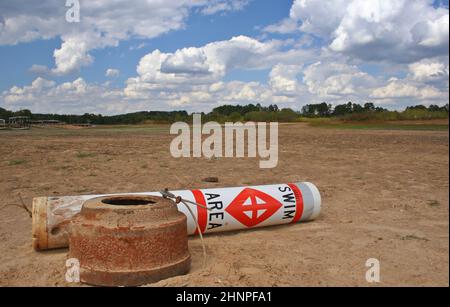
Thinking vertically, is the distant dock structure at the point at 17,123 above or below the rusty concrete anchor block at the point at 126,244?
above

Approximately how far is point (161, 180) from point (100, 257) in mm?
5560

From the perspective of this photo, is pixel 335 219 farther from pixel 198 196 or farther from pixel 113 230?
pixel 113 230

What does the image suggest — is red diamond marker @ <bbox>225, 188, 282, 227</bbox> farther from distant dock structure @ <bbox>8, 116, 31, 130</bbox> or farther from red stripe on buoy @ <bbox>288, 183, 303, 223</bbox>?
distant dock structure @ <bbox>8, 116, 31, 130</bbox>

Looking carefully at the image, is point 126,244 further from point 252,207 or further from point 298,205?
point 298,205

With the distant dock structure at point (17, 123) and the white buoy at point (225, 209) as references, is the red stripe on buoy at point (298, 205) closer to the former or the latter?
the white buoy at point (225, 209)

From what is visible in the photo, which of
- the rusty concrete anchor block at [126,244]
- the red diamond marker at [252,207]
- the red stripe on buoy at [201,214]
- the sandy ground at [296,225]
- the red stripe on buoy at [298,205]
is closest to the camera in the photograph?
the rusty concrete anchor block at [126,244]

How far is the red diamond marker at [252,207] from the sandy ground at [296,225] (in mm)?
201

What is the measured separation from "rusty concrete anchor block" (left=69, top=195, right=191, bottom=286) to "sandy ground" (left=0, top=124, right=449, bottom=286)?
8.8 inches

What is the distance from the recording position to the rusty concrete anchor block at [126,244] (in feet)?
13.0

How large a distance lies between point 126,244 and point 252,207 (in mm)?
2071

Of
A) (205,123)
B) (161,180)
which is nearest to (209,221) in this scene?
(161,180)

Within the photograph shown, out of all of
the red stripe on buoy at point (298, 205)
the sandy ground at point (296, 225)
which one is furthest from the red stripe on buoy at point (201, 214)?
the red stripe on buoy at point (298, 205)

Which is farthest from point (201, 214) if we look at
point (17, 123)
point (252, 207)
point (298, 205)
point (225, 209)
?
point (17, 123)
